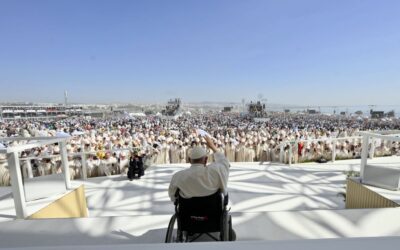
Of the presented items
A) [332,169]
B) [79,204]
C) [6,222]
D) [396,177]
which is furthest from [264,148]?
[6,222]

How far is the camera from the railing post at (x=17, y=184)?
2293 mm

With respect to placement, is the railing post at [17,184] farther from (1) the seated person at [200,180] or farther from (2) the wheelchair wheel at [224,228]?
(2) the wheelchair wheel at [224,228]

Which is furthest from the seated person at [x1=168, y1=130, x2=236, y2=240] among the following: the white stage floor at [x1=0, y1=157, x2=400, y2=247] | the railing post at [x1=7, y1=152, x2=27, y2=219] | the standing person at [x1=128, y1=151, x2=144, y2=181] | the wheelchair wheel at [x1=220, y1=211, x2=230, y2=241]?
the standing person at [x1=128, y1=151, x2=144, y2=181]

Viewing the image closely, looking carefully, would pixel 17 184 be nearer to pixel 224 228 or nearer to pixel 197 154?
pixel 197 154

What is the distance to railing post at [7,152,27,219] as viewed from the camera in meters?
2.29

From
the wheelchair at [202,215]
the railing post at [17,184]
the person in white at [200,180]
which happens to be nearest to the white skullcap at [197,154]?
the person in white at [200,180]

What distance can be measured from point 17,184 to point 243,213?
2340 millimetres

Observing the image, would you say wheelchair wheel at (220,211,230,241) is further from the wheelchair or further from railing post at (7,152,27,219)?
railing post at (7,152,27,219)

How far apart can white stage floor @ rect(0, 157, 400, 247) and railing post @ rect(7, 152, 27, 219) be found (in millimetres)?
105

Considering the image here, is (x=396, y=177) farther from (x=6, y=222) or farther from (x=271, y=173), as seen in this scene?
(x=6, y=222)

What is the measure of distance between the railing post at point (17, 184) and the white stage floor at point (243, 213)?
0.11 m

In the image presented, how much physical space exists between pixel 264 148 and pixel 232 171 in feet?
10.3

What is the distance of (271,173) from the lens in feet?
17.4

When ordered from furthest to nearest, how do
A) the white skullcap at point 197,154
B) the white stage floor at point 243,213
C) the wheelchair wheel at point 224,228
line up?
the white stage floor at point 243,213
the white skullcap at point 197,154
the wheelchair wheel at point 224,228
